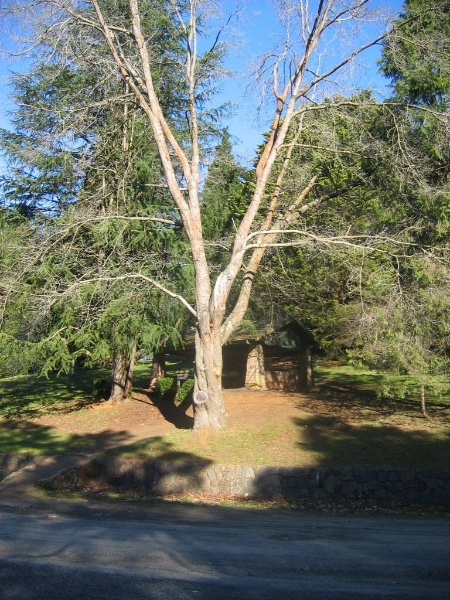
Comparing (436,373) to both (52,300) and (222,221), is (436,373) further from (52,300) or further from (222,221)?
(222,221)

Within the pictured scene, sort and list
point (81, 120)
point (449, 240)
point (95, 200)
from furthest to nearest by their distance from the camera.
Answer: point (95, 200) < point (81, 120) < point (449, 240)

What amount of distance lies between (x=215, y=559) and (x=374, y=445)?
8.93 meters

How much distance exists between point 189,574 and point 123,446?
11019 mm

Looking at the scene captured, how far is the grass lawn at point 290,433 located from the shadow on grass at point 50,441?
0.09 feet

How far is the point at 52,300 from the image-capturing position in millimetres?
16391

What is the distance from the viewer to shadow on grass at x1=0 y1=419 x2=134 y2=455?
1798 centimetres

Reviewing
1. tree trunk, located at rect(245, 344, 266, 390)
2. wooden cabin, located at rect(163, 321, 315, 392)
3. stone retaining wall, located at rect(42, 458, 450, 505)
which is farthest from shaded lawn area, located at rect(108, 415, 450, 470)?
tree trunk, located at rect(245, 344, 266, 390)

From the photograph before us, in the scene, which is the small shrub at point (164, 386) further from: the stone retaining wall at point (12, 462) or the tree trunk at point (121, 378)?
the stone retaining wall at point (12, 462)

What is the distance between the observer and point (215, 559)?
24.3 ft

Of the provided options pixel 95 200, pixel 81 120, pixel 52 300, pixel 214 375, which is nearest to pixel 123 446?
pixel 214 375

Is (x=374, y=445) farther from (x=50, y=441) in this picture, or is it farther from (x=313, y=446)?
(x=50, y=441)

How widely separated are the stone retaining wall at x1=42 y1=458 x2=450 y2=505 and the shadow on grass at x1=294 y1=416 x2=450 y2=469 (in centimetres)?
28

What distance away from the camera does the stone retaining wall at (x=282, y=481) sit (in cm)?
1405

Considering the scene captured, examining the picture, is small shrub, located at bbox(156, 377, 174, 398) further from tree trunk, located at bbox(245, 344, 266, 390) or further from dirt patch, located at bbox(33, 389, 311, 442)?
tree trunk, located at bbox(245, 344, 266, 390)
